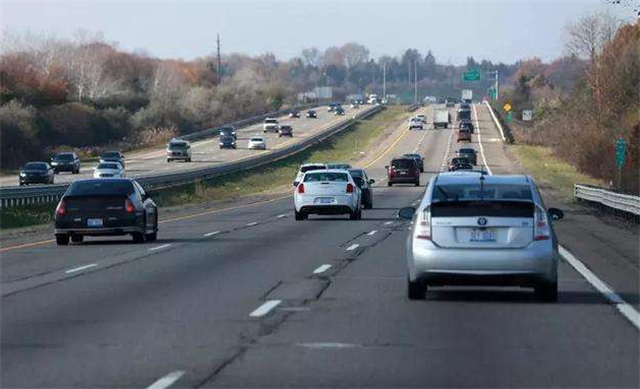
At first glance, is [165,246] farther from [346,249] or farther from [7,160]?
[7,160]

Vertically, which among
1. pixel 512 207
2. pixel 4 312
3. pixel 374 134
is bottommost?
pixel 374 134

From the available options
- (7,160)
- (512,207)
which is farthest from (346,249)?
(7,160)

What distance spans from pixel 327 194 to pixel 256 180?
4234 cm

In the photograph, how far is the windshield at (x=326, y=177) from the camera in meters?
40.3

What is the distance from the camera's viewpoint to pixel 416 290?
56.6 feet

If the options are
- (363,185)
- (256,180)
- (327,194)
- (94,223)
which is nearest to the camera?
(94,223)

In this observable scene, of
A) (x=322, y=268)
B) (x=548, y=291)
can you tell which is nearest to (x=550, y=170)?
(x=322, y=268)

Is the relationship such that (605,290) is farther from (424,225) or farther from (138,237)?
(138,237)

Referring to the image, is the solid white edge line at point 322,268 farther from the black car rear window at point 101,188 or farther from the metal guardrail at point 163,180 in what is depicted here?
the metal guardrail at point 163,180

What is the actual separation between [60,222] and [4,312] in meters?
13.1

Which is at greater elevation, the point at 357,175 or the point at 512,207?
the point at 512,207

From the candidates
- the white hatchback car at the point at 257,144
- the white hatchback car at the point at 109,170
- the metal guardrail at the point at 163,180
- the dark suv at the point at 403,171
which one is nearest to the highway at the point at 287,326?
the metal guardrail at the point at 163,180

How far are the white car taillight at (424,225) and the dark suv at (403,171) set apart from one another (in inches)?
2322

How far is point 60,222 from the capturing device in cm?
2939
